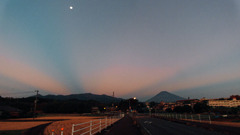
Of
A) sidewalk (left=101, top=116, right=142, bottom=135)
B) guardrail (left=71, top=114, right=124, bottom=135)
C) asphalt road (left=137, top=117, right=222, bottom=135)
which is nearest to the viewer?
guardrail (left=71, top=114, right=124, bottom=135)

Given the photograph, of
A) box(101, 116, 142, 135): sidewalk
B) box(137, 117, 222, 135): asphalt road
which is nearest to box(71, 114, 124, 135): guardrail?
box(101, 116, 142, 135): sidewalk

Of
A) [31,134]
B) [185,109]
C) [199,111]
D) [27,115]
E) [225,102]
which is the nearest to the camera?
[31,134]

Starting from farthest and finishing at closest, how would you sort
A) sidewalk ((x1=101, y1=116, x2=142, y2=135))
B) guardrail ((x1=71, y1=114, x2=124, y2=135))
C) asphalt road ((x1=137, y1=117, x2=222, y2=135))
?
asphalt road ((x1=137, y1=117, x2=222, y2=135))
sidewalk ((x1=101, y1=116, x2=142, y2=135))
guardrail ((x1=71, y1=114, x2=124, y2=135))

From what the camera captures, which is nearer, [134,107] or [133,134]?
[133,134]

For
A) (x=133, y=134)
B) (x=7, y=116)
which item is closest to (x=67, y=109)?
(x=7, y=116)

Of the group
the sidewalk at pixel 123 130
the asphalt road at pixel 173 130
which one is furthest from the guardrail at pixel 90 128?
the asphalt road at pixel 173 130

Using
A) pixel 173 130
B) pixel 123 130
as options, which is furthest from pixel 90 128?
pixel 173 130

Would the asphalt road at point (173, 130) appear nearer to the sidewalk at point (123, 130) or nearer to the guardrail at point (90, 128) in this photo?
the sidewalk at point (123, 130)

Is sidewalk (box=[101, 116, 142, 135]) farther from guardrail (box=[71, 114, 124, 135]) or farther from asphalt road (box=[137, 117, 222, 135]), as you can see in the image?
asphalt road (box=[137, 117, 222, 135])

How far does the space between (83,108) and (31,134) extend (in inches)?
5025

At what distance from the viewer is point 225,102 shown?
162000mm

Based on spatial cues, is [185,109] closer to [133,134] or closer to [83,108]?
[133,134]

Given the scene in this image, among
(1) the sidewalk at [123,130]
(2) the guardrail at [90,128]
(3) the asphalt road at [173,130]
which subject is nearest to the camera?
(2) the guardrail at [90,128]

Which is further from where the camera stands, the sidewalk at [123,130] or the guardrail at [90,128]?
the sidewalk at [123,130]
